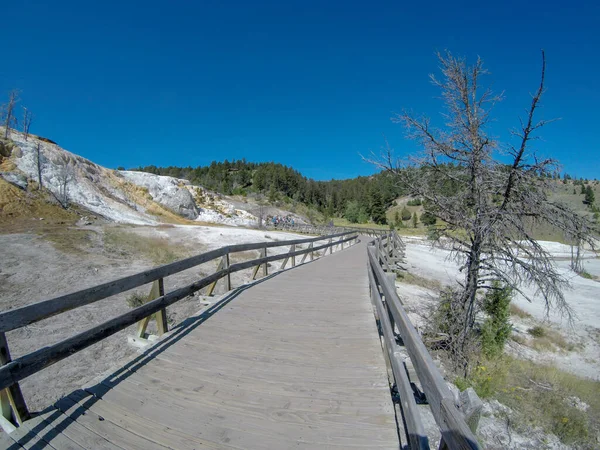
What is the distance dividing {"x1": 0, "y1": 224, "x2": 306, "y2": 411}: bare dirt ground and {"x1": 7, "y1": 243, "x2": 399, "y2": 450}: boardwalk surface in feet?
2.17

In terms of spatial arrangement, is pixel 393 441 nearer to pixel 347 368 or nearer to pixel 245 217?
pixel 347 368

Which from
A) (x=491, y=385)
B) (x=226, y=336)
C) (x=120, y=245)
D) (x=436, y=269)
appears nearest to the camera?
(x=226, y=336)

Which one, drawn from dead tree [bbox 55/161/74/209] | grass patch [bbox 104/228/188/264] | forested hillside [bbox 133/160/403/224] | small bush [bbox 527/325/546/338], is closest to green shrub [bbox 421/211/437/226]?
small bush [bbox 527/325/546/338]

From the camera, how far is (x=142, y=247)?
56.5 ft

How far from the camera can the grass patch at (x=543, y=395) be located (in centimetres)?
586

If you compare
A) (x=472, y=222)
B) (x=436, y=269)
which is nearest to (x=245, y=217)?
(x=436, y=269)

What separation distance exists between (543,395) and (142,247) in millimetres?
17502

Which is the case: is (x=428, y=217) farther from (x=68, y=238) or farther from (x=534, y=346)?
(x=68, y=238)

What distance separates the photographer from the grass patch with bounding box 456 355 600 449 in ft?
19.2

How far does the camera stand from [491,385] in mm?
6934

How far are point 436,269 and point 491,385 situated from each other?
57.3 feet

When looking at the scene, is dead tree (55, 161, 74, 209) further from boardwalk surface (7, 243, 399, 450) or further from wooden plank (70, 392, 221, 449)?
wooden plank (70, 392, 221, 449)

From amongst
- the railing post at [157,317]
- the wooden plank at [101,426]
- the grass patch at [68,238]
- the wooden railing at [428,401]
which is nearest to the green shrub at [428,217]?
the wooden railing at [428,401]

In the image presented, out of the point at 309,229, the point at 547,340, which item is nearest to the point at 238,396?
the point at 547,340
